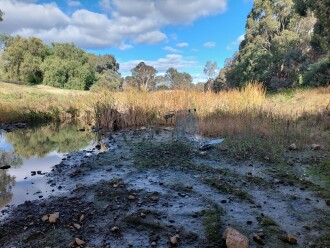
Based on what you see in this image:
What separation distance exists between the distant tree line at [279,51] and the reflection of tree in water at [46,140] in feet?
40.7

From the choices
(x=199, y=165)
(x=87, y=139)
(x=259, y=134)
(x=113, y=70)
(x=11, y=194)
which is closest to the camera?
(x=11, y=194)

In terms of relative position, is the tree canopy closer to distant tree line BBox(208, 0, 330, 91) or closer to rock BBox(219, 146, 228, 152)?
distant tree line BBox(208, 0, 330, 91)

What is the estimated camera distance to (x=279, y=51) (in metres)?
23.2

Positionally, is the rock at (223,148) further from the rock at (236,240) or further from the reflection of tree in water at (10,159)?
the reflection of tree in water at (10,159)

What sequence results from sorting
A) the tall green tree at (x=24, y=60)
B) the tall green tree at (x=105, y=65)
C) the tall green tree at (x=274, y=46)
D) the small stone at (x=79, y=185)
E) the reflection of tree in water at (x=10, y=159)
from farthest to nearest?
the tall green tree at (x=105, y=65)
the tall green tree at (x=24, y=60)
the tall green tree at (x=274, y=46)
the reflection of tree in water at (x=10, y=159)
the small stone at (x=79, y=185)

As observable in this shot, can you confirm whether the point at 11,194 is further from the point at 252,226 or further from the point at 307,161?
the point at 307,161

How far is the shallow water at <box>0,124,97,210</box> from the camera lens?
3.78m

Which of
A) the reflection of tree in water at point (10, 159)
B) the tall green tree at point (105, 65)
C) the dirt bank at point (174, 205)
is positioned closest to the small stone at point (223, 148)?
the dirt bank at point (174, 205)

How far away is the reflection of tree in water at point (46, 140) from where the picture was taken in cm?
671

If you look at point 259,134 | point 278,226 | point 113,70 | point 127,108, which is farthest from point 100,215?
point 113,70

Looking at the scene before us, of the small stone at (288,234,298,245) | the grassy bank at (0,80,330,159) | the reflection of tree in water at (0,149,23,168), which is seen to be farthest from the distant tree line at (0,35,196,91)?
the small stone at (288,234,298,245)

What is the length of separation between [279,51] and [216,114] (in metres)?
17.5

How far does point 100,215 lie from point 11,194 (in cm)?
160

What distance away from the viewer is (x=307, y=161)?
15.6 ft
